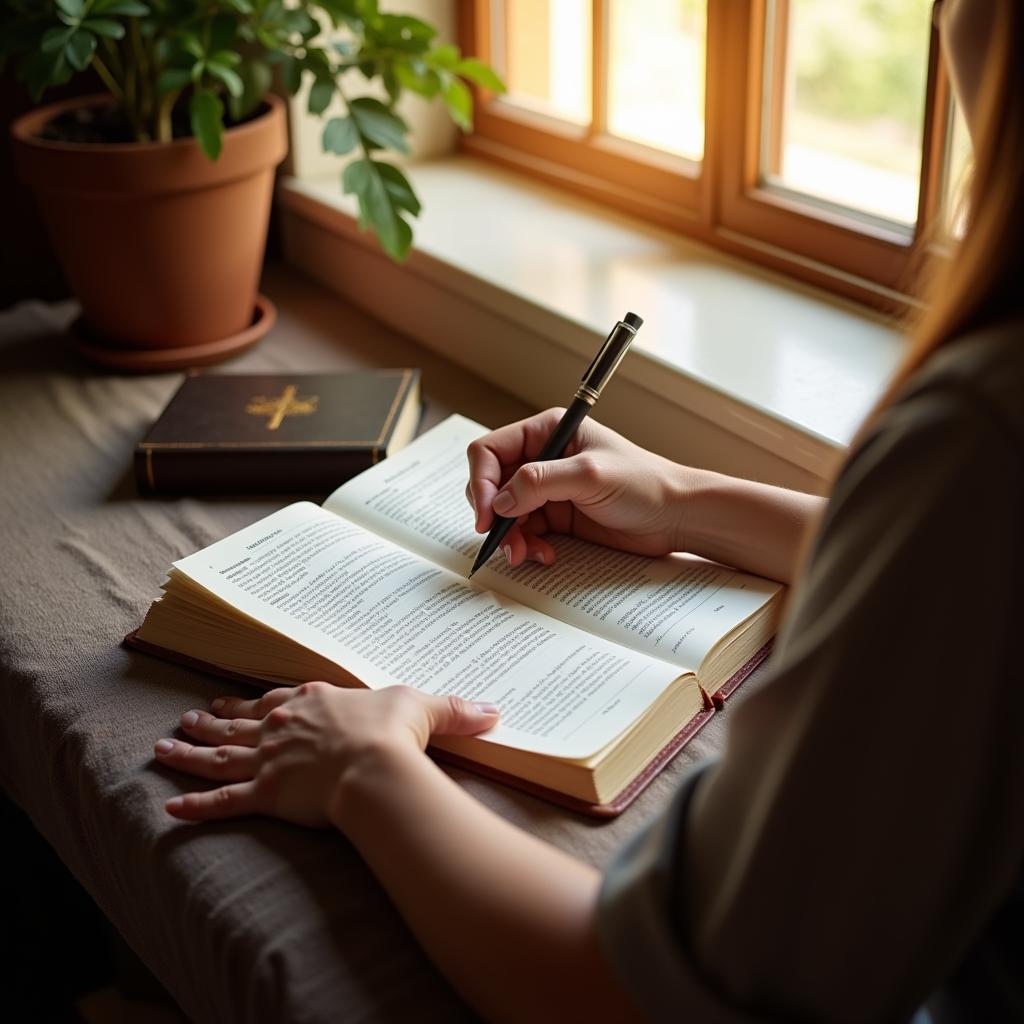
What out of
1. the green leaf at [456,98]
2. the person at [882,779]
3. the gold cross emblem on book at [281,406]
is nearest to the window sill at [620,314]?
the green leaf at [456,98]

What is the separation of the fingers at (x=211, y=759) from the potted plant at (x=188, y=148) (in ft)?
2.20

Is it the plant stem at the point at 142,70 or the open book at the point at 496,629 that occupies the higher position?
the plant stem at the point at 142,70

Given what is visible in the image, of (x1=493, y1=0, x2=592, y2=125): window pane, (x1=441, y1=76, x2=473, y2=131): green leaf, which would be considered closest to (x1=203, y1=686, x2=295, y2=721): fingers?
(x1=441, y1=76, x2=473, y2=131): green leaf

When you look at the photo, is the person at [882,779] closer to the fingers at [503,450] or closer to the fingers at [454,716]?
the fingers at [454,716]

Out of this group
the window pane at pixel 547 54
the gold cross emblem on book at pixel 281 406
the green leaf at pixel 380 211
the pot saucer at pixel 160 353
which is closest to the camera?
the gold cross emblem on book at pixel 281 406

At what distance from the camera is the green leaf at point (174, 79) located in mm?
1243

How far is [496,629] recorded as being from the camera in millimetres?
878

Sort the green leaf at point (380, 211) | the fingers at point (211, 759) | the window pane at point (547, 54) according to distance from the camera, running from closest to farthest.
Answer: the fingers at point (211, 759)
the green leaf at point (380, 211)
the window pane at point (547, 54)

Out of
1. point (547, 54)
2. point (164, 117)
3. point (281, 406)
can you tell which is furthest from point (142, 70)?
point (547, 54)

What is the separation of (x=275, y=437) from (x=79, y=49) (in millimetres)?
421

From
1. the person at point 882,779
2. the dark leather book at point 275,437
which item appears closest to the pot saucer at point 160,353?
the dark leather book at point 275,437

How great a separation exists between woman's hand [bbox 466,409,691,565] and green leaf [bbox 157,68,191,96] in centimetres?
54

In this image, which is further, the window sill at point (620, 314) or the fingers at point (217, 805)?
the window sill at point (620, 314)

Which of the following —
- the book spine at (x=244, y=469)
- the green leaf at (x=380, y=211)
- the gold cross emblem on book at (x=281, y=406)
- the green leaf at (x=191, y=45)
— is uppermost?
the green leaf at (x=191, y=45)
